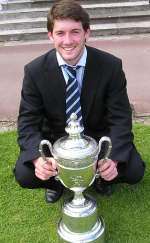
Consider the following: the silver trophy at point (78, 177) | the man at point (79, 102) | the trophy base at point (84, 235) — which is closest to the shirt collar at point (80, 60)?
the man at point (79, 102)

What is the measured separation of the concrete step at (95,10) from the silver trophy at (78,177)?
16.1ft

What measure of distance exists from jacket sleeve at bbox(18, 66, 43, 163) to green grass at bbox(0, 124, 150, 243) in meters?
0.42

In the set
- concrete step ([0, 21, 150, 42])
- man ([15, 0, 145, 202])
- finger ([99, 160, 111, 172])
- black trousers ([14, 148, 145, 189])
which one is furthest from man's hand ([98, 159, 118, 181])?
concrete step ([0, 21, 150, 42])

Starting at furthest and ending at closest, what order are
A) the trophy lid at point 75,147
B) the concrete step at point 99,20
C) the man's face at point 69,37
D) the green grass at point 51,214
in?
the concrete step at point 99,20, the green grass at point 51,214, the man's face at point 69,37, the trophy lid at point 75,147

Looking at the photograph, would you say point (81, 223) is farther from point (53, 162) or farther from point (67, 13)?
point (67, 13)

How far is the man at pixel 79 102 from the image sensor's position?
8.77 feet

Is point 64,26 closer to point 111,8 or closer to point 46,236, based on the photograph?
point 46,236

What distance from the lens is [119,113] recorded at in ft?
9.30

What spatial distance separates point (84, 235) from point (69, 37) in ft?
3.35

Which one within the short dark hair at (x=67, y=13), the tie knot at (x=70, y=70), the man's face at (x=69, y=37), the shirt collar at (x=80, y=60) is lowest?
the tie knot at (x=70, y=70)

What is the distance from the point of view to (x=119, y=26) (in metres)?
6.80

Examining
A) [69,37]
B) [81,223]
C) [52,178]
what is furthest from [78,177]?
[69,37]

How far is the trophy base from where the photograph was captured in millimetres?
2506

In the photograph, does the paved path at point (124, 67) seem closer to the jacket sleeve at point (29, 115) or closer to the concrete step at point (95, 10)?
the concrete step at point (95, 10)
